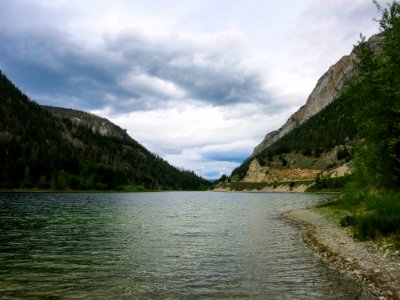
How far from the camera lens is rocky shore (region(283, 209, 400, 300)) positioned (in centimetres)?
1638

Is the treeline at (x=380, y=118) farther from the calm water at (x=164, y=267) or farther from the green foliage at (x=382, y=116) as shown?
the calm water at (x=164, y=267)

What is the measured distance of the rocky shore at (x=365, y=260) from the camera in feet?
53.7

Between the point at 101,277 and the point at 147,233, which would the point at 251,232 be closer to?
the point at 147,233

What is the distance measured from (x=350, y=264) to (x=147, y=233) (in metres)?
22.9

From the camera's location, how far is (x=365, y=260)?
69.4 ft

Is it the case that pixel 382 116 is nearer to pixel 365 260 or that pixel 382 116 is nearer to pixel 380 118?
pixel 380 118

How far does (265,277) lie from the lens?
19891mm

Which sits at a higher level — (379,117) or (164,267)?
(379,117)

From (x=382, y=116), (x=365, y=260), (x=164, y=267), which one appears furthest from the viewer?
(x=382, y=116)

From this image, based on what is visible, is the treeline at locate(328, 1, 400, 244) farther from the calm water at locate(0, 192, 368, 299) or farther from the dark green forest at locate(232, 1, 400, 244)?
the calm water at locate(0, 192, 368, 299)

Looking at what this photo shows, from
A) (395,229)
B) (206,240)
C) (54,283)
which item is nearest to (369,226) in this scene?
(395,229)

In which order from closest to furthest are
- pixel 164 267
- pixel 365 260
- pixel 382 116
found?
pixel 365 260 < pixel 164 267 < pixel 382 116

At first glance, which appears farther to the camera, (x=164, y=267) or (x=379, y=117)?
(x=379, y=117)

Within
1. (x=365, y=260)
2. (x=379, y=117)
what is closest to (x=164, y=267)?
(x=365, y=260)
